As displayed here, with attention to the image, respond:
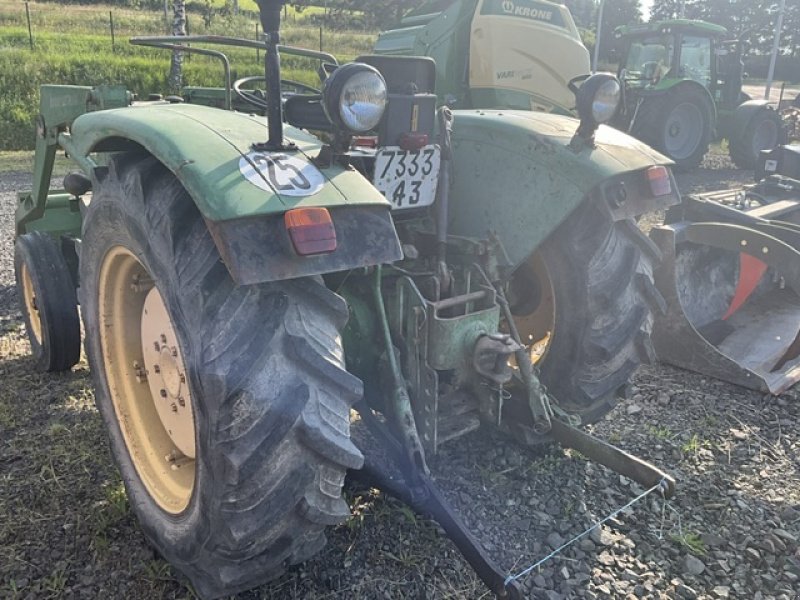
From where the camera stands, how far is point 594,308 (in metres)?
2.60

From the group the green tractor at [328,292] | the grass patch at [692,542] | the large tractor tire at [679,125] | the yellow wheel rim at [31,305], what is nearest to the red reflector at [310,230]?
the green tractor at [328,292]

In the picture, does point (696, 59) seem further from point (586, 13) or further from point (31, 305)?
point (586, 13)

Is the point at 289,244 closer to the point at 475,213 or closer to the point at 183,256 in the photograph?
the point at 183,256

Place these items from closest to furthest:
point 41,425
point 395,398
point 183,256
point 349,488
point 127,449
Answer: point 183,256 → point 395,398 → point 127,449 → point 349,488 → point 41,425

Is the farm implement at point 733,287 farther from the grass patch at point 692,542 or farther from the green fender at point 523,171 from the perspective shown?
the grass patch at point 692,542

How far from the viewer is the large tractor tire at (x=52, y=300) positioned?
3.30m

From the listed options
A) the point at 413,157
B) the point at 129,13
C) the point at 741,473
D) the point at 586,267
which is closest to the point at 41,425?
the point at 413,157

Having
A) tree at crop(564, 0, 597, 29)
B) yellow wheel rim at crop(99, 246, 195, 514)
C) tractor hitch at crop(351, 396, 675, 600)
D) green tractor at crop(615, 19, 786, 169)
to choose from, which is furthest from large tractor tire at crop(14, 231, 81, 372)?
tree at crop(564, 0, 597, 29)

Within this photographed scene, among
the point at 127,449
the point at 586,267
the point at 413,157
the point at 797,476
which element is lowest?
the point at 797,476

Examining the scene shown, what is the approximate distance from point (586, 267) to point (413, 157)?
2.64 ft

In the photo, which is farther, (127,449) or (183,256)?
(127,449)

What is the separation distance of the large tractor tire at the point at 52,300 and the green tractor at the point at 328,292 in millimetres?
11

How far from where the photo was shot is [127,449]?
2336 millimetres

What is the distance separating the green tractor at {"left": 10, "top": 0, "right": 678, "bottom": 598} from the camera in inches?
63.8
